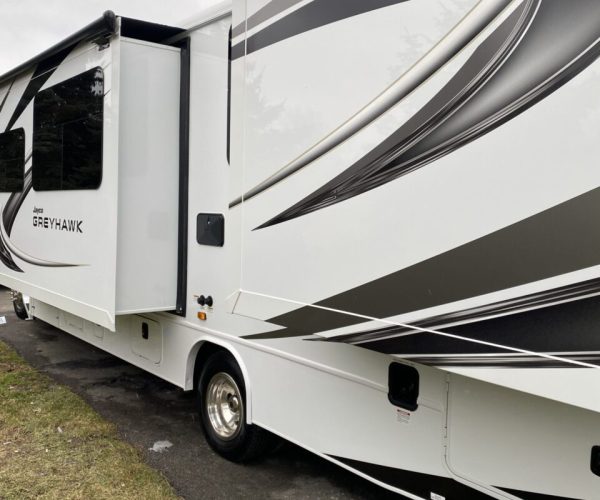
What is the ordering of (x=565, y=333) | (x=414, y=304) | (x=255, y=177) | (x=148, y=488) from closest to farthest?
(x=565, y=333)
(x=414, y=304)
(x=255, y=177)
(x=148, y=488)

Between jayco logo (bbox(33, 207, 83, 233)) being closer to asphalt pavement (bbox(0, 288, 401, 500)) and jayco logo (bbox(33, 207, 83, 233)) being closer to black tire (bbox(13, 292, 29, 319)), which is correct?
asphalt pavement (bbox(0, 288, 401, 500))

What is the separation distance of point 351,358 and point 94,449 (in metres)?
2.21

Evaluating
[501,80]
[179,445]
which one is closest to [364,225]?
[501,80]

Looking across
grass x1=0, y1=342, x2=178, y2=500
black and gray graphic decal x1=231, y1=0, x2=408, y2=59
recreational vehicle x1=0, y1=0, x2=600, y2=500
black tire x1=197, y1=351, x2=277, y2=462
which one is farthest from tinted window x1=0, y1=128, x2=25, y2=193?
black and gray graphic decal x1=231, y1=0, x2=408, y2=59

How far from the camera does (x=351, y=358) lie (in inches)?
115

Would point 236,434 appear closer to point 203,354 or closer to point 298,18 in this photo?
point 203,354

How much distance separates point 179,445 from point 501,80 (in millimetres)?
3421

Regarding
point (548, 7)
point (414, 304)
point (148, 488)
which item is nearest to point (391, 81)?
point (548, 7)

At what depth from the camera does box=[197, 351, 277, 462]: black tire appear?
12.4 ft

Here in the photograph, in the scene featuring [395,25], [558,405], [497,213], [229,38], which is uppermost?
[229,38]

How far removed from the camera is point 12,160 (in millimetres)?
5934

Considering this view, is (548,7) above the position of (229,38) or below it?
below

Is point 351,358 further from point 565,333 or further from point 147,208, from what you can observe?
Result: point 147,208

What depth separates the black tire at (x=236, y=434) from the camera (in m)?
3.77
